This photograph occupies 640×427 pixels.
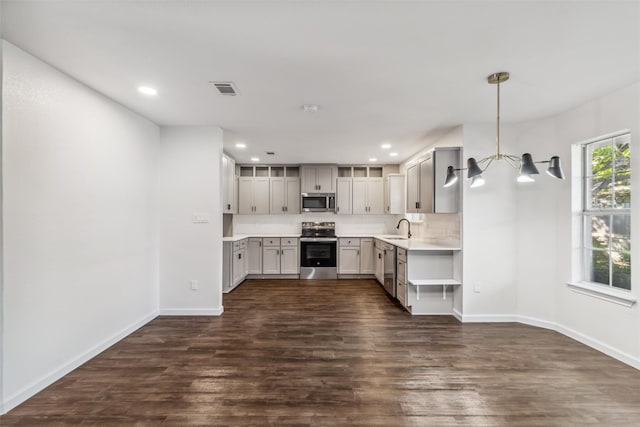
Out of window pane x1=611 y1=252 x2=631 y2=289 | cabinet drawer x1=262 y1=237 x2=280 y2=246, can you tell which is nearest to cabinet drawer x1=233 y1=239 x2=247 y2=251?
cabinet drawer x1=262 y1=237 x2=280 y2=246

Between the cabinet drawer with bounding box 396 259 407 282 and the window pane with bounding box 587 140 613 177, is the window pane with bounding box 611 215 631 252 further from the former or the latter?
the cabinet drawer with bounding box 396 259 407 282

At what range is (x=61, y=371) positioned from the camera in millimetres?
2385

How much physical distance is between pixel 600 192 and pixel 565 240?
602mm

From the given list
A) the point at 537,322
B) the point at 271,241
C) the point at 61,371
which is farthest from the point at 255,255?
the point at 537,322

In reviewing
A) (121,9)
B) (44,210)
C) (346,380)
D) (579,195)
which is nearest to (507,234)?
(579,195)

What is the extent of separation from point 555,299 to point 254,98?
4.11 metres

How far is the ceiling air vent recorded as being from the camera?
101 inches

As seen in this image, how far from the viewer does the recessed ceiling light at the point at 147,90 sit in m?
2.69

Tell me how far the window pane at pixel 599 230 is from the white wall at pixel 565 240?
194mm

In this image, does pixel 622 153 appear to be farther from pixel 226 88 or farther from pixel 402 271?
pixel 226 88

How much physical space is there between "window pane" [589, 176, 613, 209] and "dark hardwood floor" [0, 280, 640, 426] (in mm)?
1494

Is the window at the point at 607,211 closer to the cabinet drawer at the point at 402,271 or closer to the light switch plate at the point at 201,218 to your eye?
the cabinet drawer at the point at 402,271

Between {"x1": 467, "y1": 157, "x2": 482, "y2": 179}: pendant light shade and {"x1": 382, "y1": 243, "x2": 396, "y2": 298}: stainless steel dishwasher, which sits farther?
{"x1": 382, "y1": 243, "x2": 396, "y2": 298}: stainless steel dishwasher

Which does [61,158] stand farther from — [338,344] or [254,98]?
[338,344]
